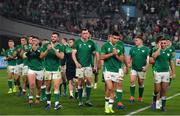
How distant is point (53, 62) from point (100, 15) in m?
34.3

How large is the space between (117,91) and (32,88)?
3.12 m

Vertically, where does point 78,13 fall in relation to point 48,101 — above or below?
above

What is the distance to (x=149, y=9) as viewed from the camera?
5453 cm

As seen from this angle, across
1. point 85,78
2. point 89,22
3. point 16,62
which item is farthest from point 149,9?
point 85,78

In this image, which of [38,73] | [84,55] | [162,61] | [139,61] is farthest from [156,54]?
[38,73]

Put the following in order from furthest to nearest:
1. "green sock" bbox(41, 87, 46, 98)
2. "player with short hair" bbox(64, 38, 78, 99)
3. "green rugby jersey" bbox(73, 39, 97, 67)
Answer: "player with short hair" bbox(64, 38, 78, 99)
"green sock" bbox(41, 87, 46, 98)
"green rugby jersey" bbox(73, 39, 97, 67)

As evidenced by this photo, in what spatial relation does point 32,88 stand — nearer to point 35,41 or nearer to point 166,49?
point 35,41

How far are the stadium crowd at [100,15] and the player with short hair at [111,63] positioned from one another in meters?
30.3

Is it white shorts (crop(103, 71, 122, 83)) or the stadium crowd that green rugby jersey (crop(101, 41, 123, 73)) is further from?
the stadium crowd

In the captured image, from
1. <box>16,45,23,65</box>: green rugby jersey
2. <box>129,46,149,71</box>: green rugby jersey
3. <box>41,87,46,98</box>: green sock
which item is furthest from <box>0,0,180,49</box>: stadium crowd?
<box>41,87,46,98</box>: green sock

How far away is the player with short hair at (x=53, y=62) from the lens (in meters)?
19.3

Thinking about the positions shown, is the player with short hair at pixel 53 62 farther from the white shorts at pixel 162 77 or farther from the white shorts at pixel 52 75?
the white shorts at pixel 162 77

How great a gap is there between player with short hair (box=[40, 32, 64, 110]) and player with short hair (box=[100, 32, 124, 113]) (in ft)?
5.39

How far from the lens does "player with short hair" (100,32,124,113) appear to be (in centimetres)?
1862
